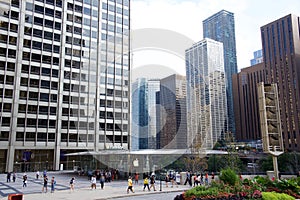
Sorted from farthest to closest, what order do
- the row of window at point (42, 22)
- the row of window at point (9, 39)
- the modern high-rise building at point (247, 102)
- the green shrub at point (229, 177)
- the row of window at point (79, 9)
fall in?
1. the modern high-rise building at point (247, 102)
2. the row of window at point (79, 9)
3. the row of window at point (42, 22)
4. the row of window at point (9, 39)
5. the green shrub at point (229, 177)

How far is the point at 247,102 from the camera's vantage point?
548 feet

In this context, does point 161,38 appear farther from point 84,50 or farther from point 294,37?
point 294,37

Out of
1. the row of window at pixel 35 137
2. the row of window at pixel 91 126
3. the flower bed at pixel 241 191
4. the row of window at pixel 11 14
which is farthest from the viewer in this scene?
the row of window at pixel 91 126

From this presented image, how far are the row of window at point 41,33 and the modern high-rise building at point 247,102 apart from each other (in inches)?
4800

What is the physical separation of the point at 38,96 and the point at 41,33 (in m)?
14.9

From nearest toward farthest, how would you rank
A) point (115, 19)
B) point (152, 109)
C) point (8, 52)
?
point (152, 109), point (8, 52), point (115, 19)

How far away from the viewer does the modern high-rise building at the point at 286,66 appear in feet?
403

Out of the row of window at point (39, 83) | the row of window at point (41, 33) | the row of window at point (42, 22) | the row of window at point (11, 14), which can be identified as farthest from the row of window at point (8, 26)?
the row of window at point (39, 83)

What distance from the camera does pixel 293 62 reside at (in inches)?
5123

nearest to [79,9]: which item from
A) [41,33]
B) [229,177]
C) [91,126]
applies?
[41,33]

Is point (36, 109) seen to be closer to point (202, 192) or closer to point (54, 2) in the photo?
point (54, 2)

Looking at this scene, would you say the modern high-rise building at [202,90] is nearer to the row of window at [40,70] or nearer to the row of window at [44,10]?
the row of window at [40,70]

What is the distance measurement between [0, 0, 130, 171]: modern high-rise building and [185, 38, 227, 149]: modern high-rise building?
1842 cm

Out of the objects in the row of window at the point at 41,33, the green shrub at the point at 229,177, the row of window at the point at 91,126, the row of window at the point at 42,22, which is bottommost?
the green shrub at the point at 229,177
